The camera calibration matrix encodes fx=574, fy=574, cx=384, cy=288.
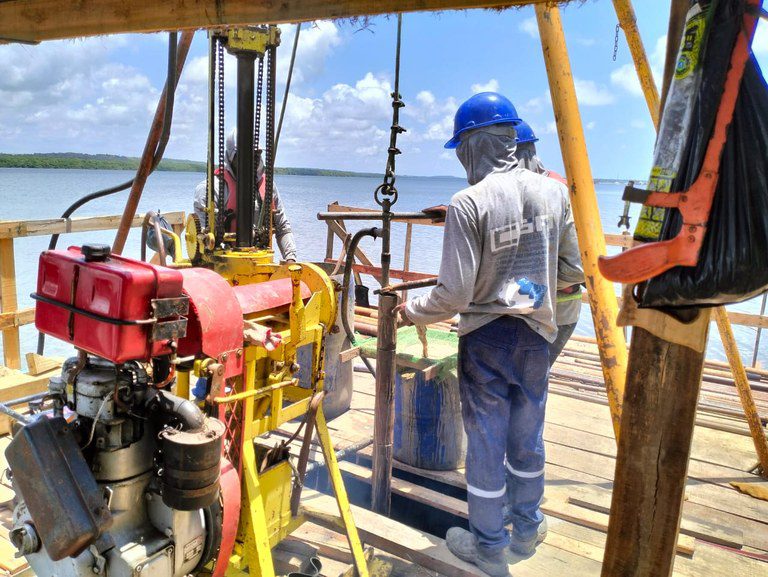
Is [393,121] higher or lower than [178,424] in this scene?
higher

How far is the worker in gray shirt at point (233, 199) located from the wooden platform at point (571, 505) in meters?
1.41

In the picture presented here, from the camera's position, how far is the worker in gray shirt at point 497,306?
2.62 m

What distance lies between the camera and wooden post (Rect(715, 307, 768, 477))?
3.41 metres

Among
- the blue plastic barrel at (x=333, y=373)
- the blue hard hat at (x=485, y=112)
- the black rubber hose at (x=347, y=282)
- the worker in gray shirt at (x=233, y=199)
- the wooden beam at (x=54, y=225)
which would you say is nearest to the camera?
the black rubber hose at (x=347, y=282)

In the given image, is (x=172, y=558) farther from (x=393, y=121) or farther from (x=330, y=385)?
(x=330, y=385)

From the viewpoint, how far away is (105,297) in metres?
1.54

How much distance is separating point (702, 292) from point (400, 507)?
3.02 m

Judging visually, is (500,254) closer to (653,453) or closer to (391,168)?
(391,168)

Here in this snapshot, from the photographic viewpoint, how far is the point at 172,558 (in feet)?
5.56

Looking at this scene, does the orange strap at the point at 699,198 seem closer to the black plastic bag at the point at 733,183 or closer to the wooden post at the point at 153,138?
the black plastic bag at the point at 733,183

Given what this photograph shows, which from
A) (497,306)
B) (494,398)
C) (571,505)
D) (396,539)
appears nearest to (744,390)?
(571,505)

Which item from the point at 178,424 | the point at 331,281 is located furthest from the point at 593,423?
the point at 178,424

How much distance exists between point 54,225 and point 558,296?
3722 mm

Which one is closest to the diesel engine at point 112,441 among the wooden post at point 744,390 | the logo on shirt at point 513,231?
the logo on shirt at point 513,231
